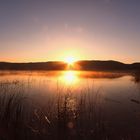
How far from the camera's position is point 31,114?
29.6 ft

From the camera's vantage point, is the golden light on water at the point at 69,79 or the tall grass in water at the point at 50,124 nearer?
the tall grass in water at the point at 50,124

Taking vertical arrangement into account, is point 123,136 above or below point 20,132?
below

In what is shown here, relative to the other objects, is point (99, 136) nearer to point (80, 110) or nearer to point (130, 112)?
point (80, 110)

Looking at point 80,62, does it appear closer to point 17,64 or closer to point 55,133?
point 17,64

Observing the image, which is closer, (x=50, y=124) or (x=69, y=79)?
(x=50, y=124)

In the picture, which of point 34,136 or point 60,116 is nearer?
point 34,136

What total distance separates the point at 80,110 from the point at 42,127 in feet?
9.06

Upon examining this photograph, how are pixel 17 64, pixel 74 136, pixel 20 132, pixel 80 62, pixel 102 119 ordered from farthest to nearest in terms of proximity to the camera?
pixel 80 62 → pixel 17 64 → pixel 102 119 → pixel 74 136 → pixel 20 132

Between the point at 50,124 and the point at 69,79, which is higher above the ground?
the point at 69,79

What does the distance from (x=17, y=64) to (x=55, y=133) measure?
93.1m

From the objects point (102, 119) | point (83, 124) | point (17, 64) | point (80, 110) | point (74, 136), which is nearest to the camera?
point (74, 136)

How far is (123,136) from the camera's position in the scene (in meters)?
7.09

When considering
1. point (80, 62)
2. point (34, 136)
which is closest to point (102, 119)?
point (34, 136)

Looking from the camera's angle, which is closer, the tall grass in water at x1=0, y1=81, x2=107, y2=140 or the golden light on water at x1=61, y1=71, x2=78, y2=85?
the tall grass in water at x1=0, y1=81, x2=107, y2=140
